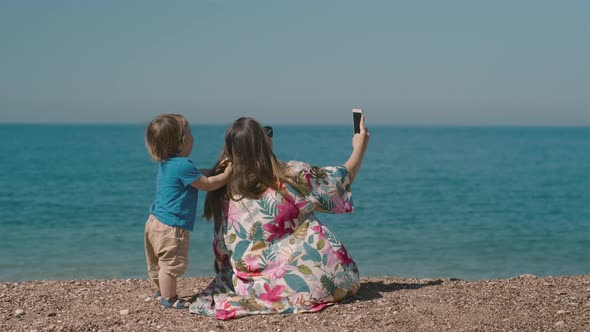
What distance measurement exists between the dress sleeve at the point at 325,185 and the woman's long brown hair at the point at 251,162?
92mm

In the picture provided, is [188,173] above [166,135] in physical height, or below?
below

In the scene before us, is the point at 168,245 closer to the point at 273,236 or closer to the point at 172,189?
the point at 172,189

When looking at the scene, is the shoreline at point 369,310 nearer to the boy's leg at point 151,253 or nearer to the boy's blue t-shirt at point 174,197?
the boy's leg at point 151,253

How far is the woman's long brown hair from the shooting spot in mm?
5605

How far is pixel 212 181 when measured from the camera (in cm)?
563

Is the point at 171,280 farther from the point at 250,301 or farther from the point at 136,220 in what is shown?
the point at 136,220

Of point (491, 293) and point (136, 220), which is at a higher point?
point (491, 293)

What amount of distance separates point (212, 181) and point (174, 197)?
1.15 ft

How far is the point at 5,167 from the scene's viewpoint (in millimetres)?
38156

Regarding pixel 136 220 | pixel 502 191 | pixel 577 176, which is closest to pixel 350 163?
pixel 136 220

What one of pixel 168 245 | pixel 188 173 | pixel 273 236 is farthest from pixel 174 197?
pixel 273 236

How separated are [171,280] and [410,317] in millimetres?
2026

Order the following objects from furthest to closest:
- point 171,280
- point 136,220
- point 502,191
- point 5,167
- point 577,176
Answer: point 5,167
point 577,176
point 502,191
point 136,220
point 171,280

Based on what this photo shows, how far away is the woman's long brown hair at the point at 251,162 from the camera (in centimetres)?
561
